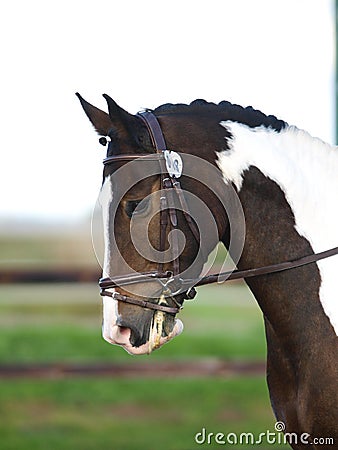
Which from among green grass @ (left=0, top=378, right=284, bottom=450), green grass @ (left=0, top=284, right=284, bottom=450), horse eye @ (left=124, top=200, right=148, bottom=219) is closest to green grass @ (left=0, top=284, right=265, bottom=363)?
green grass @ (left=0, top=284, right=284, bottom=450)

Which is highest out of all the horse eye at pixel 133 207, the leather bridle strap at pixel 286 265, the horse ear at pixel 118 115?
the horse ear at pixel 118 115

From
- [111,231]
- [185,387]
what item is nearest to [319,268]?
[111,231]

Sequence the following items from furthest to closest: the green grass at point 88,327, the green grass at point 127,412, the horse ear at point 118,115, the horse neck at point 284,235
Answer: the green grass at point 88,327 → the green grass at point 127,412 → the horse neck at point 284,235 → the horse ear at point 118,115

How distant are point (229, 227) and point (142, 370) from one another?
3417 millimetres

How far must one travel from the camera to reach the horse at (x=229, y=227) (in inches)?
104

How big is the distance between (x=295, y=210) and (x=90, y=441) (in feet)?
13.6

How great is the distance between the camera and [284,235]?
9.23 feet

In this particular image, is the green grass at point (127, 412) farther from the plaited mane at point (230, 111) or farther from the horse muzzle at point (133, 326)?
the plaited mane at point (230, 111)

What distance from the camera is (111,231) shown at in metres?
2.63

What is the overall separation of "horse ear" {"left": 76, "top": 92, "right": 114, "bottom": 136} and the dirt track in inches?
136

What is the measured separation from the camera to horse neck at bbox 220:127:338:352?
278 centimetres

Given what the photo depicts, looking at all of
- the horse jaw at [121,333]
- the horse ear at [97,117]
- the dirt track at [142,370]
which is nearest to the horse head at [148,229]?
the horse jaw at [121,333]

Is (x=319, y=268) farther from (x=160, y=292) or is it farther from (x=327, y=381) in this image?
(x=160, y=292)

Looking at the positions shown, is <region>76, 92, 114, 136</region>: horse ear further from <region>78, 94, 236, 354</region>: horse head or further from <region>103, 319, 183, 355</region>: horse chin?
<region>103, 319, 183, 355</region>: horse chin
